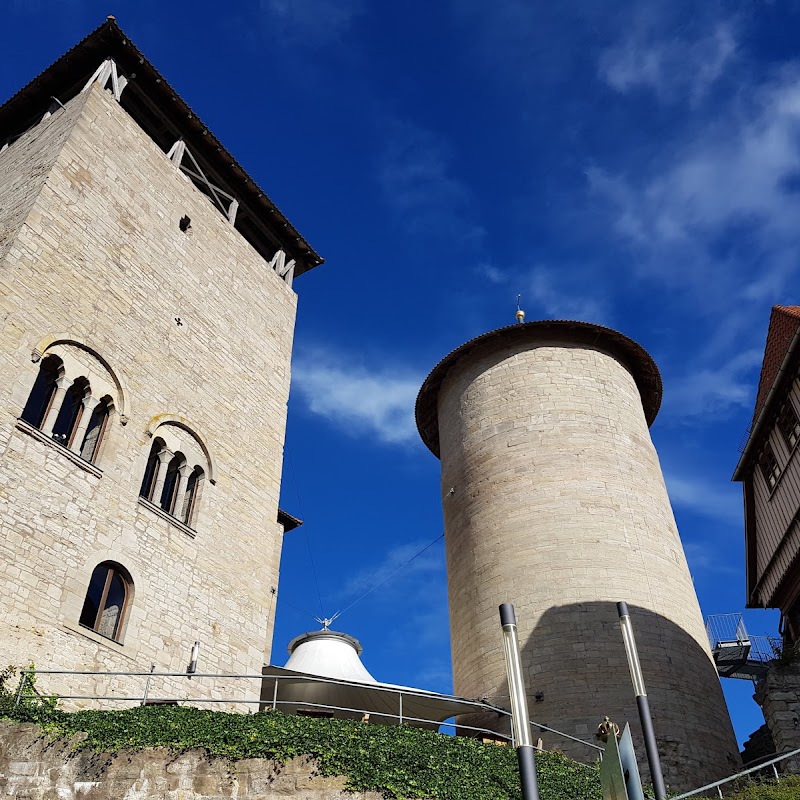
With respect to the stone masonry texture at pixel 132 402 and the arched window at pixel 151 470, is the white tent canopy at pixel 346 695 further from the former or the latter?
the arched window at pixel 151 470

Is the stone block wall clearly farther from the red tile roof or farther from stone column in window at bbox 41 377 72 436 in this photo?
stone column in window at bbox 41 377 72 436

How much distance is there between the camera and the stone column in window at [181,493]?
17516 millimetres

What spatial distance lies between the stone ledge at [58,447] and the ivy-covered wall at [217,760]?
504 cm

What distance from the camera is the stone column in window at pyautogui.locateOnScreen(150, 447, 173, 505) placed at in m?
17.1

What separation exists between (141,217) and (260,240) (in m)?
8.26

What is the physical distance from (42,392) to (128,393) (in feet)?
6.63

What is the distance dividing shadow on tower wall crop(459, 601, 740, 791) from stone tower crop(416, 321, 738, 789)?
0.11 ft

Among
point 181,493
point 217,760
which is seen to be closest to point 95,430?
point 181,493

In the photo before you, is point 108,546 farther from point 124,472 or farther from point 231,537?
point 231,537

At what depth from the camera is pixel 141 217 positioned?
20516 millimetres

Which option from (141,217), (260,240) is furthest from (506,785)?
(260,240)

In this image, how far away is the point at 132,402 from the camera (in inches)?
680

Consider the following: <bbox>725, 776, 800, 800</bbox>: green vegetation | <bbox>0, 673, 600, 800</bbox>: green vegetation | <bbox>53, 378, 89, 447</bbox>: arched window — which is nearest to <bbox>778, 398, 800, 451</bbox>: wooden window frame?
<bbox>725, 776, 800, 800</bbox>: green vegetation

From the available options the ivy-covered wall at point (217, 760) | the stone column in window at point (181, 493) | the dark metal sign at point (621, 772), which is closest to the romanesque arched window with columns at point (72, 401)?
A: the stone column in window at point (181, 493)
